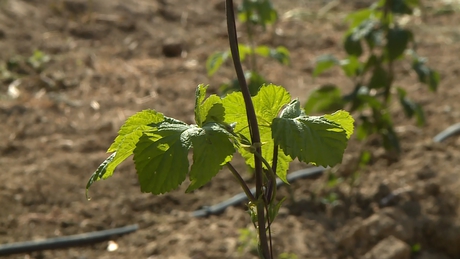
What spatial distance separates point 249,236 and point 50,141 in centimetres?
180

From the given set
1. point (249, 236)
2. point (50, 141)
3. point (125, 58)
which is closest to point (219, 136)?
point (249, 236)

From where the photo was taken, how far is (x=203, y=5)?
26.0ft

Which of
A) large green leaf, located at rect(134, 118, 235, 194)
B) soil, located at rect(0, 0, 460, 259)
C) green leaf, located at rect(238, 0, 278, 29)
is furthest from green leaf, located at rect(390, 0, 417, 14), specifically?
large green leaf, located at rect(134, 118, 235, 194)

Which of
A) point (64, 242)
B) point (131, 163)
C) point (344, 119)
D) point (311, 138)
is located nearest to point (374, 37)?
point (131, 163)

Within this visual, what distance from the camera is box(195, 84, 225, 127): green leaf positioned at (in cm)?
144

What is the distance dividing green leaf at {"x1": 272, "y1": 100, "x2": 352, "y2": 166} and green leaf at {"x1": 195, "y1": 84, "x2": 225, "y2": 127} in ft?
0.43

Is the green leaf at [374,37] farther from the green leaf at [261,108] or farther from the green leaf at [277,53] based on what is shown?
the green leaf at [261,108]

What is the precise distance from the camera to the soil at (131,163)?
3.45 metres

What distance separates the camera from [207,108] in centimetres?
148

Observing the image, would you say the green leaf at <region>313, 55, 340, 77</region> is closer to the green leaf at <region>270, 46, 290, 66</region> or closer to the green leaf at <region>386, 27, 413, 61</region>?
the green leaf at <region>270, 46, 290, 66</region>

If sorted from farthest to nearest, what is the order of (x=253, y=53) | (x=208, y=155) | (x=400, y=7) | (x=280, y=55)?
(x=253, y=53) < (x=280, y=55) < (x=400, y=7) < (x=208, y=155)

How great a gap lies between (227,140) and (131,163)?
298 centimetres

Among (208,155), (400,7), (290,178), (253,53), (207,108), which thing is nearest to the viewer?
(208,155)

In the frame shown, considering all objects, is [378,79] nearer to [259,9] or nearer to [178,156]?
[259,9]
